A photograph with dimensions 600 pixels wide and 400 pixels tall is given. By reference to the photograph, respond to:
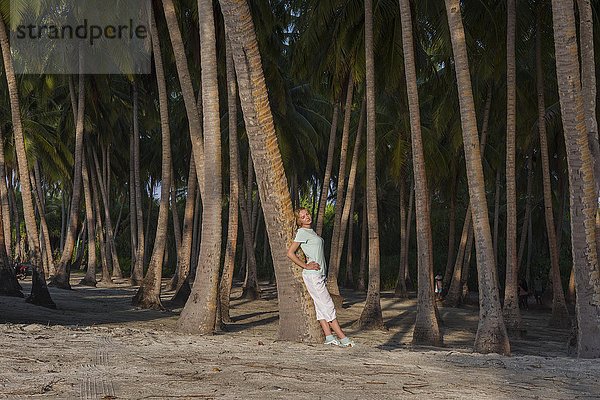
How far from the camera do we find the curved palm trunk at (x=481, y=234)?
12062 millimetres

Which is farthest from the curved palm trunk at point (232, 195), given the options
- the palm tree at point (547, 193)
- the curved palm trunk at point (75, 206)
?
the curved palm trunk at point (75, 206)

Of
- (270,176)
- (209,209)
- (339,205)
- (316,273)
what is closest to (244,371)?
(316,273)

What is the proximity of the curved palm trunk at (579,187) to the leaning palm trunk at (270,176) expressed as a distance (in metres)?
3.63

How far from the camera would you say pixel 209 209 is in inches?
506

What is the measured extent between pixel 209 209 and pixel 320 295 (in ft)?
12.7

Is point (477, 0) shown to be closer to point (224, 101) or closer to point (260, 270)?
point (224, 101)

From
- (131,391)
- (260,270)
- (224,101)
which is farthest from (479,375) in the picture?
(260,270)

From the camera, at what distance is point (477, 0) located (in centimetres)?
1997

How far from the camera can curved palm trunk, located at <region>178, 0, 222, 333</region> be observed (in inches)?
493

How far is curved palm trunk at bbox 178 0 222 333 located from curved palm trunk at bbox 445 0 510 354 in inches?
147

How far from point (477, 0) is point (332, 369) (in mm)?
14780

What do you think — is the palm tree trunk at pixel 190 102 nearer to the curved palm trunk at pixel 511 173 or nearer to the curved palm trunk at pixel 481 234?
the curved palm trunk at pixel 481 234

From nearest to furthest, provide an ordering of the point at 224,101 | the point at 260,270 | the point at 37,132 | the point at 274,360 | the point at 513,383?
the point at 513,383, the point at 274,360, the point at 224,101, the point at 37,132, the point at 260,270

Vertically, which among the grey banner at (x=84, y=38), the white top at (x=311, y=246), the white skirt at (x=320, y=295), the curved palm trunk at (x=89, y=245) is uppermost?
the grey banner at (x=84, y=38)
